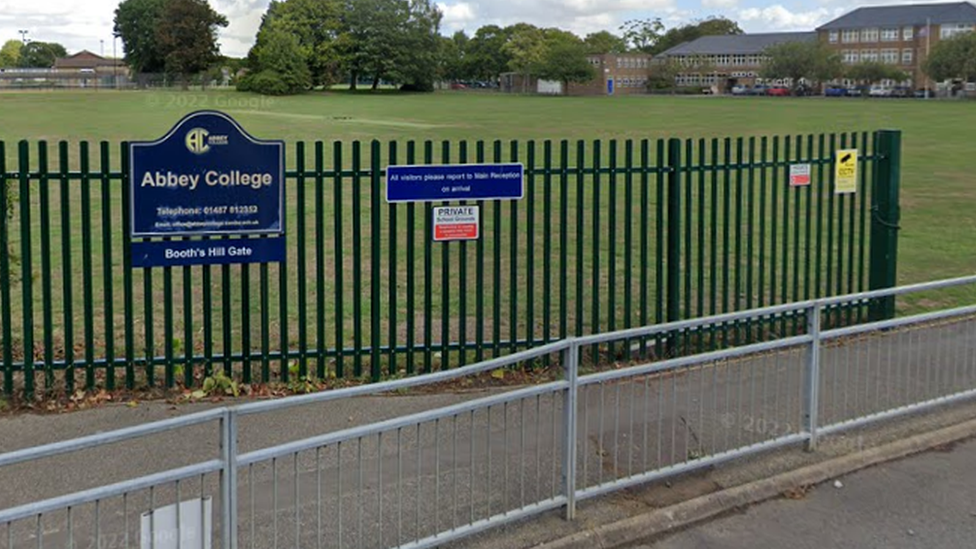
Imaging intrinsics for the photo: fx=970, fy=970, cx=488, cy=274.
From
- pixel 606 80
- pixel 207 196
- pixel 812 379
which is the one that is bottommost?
pixel 812 379

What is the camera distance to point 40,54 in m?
174

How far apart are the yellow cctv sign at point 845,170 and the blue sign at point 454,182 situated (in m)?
3.12

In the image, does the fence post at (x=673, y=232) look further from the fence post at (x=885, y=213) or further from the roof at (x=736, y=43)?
the roof at (x=736, y=43)

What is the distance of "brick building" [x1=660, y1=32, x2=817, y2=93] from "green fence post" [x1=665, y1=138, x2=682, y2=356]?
149 metres

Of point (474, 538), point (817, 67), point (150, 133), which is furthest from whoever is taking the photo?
point (817, 67)

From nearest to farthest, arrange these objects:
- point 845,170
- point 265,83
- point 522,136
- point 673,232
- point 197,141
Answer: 1. point 197,141
2. point 673,232
3. point 845,170
4. point 522,136
5. point 265,83

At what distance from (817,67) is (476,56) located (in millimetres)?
54520

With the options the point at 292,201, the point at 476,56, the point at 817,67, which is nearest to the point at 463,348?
the point at 292,201

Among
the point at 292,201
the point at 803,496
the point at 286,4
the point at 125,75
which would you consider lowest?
the point at 803,496

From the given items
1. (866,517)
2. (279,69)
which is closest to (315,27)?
(279,69)

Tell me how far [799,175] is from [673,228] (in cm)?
140

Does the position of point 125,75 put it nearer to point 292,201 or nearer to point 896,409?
point 292,201

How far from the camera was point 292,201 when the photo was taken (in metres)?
17.2

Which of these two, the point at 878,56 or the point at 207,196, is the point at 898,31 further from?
the point at 207,196
